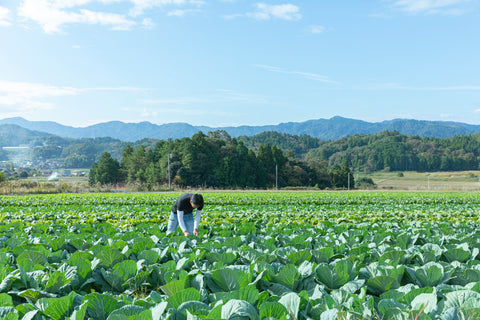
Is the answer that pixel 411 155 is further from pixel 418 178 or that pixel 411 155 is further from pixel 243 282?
pixel 243 282

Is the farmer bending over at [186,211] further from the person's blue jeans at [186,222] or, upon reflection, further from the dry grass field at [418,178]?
the dry grass field at [418,178]

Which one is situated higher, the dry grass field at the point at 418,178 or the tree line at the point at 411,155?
the tree line at the point at 411,155

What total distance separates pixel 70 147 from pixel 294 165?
308 ft

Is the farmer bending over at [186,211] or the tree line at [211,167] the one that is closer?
the farmer bending over at [186,211]

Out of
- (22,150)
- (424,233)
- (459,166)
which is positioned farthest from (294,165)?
(22,150)

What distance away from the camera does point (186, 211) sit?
25.2 ft

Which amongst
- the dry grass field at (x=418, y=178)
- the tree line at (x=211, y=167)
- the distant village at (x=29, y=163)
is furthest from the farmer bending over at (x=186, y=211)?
the distant village at (x=29, y=163)

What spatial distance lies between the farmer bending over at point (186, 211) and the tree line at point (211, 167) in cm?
5325

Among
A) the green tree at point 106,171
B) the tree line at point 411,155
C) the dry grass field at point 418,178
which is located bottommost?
the dry grass field at point 418,178

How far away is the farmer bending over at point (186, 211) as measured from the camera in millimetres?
6938

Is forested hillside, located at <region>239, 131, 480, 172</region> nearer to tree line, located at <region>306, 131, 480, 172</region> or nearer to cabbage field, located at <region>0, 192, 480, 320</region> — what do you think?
tree line, located at <region>306, 131, 480, 172</region>

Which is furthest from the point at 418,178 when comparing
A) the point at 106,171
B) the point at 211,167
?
the point at 106,171

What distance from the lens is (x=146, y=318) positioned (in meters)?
2.12

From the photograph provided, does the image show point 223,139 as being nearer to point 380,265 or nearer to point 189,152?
point 189,152
